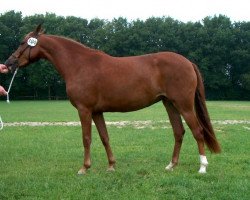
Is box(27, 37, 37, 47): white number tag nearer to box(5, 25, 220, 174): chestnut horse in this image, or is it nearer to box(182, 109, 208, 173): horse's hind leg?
box(5, 25, 220, 174): chestnut horse

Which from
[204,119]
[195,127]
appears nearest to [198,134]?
[195,127]

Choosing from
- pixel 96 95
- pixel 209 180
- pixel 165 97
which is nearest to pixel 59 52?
pixel 96 95

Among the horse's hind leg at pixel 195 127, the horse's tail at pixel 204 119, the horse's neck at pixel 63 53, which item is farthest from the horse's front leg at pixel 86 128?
the horse's tail at pixel 204 119

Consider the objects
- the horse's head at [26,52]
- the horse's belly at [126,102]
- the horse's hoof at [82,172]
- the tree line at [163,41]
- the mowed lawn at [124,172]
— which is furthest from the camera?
the tree line at [163,41]

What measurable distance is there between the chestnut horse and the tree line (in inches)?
2330

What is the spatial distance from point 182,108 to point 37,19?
229 ft

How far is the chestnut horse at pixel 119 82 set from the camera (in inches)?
336

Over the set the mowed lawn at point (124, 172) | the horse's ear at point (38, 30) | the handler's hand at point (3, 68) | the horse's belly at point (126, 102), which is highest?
the horse's ear at point (38, 30)

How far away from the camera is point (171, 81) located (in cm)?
860

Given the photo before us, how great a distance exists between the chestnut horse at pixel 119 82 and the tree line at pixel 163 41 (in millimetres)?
59175

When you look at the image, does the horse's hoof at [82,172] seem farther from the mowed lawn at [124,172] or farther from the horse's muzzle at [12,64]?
the horse's muzzle at [12,64]

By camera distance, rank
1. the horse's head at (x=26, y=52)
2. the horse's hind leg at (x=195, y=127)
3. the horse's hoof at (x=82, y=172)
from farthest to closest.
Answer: the horse's head at (x=26, y=52), the horse's hind leg at (x=195, y=127), the horse's hoof at (x=82, y=172)

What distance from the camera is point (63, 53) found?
8.95 m

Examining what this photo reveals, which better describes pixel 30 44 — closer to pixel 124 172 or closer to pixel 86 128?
pixel 86 128
